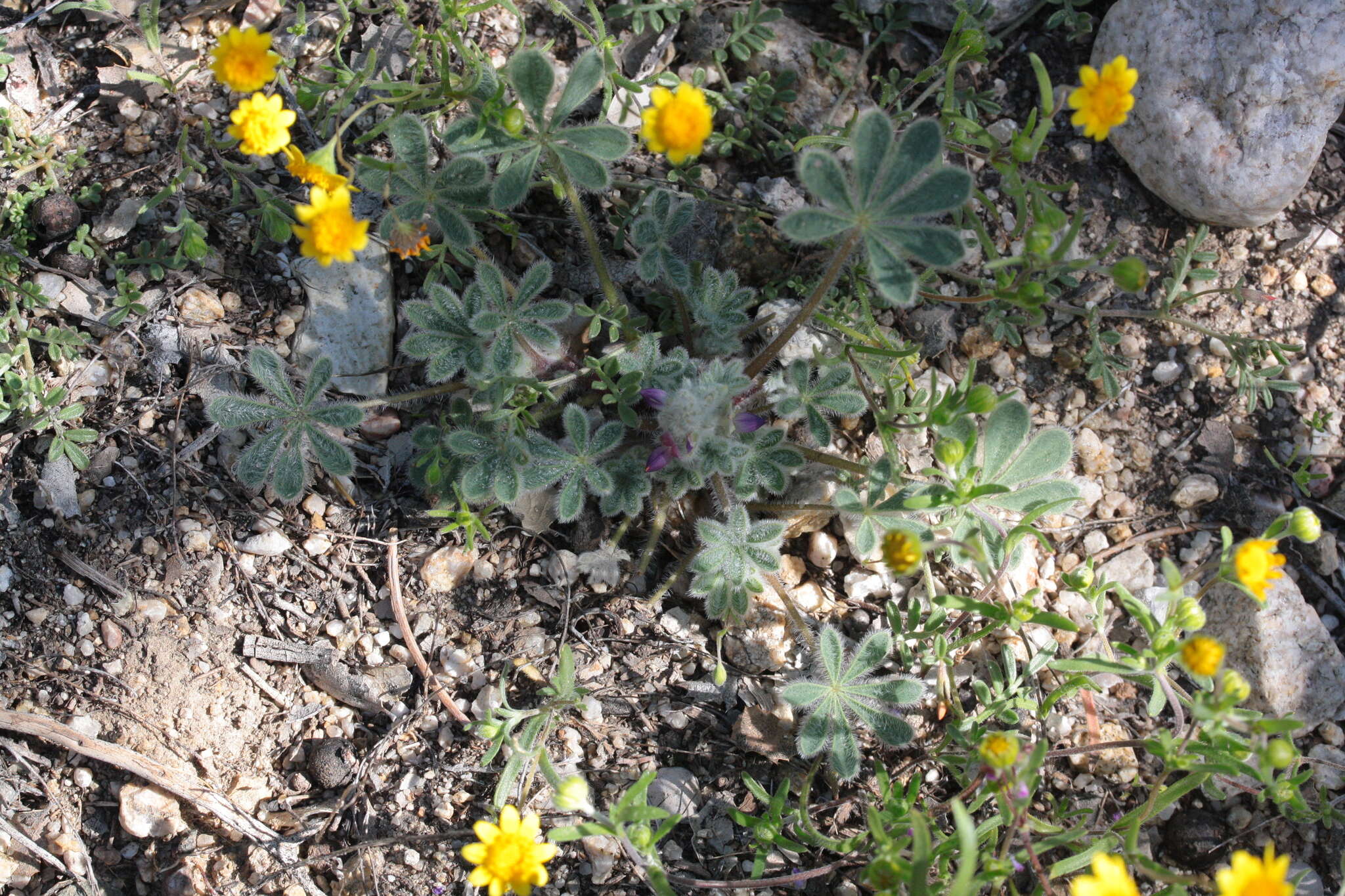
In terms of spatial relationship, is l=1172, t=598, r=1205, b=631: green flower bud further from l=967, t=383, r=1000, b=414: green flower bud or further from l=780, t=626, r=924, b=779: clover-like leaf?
l=780, t=626, r=924, b=779: clover-like leaf

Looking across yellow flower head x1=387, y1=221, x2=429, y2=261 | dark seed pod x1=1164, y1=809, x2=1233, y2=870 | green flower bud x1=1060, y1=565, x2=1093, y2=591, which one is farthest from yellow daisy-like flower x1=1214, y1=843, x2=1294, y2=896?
yellow flower head x1=387, y1=221, x2=429, y2=261

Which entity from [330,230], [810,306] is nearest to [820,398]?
[810,306]

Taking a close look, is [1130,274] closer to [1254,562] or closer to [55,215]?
[1254,562]

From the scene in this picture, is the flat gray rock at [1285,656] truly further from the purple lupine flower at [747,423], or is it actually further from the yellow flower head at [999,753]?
the purple lupine flower at [747,423]

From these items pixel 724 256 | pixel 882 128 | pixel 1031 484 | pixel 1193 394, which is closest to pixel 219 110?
pixel 724 256

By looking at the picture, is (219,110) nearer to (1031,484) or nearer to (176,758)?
(176,758)

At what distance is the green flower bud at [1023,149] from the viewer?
108 inches

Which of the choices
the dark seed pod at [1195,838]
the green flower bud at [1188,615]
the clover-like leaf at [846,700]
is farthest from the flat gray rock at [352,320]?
the dark seed pod at [1195,838]

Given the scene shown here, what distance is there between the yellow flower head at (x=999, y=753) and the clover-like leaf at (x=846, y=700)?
68cm

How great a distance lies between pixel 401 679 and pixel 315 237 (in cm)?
163

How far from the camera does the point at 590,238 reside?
3.52m

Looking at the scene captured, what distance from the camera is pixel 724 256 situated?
3959 mm

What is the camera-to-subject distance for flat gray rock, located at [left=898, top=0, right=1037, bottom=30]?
4.16 meters

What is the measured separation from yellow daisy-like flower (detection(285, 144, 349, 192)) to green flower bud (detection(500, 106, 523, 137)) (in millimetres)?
513
